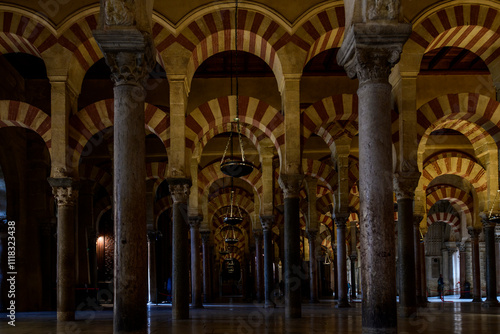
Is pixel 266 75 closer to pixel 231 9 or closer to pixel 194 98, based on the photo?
pixel 194 98

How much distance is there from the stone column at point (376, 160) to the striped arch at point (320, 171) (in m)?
8.97

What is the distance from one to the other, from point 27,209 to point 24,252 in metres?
0.90

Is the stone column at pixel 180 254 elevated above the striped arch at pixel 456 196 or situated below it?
below

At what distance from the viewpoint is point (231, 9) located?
8938 millimetres

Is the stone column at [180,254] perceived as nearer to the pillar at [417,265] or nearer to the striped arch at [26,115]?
the striped arch at [26,115]

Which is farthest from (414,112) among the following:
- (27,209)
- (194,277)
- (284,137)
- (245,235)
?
(245,235)

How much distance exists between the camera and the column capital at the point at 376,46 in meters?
5.06

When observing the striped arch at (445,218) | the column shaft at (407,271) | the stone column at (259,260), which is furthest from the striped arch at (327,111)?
the striped arch at (445,218)

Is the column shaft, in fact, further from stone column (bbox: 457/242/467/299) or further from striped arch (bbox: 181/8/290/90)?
stone column (bbox: 457/242/467/299)

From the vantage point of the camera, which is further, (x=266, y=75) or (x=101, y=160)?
(x=101, y=160)

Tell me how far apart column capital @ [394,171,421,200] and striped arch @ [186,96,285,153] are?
203 centimetres

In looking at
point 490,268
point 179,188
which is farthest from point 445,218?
point 179,188

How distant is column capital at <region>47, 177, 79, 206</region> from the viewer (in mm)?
9109

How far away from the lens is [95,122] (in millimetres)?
9734
